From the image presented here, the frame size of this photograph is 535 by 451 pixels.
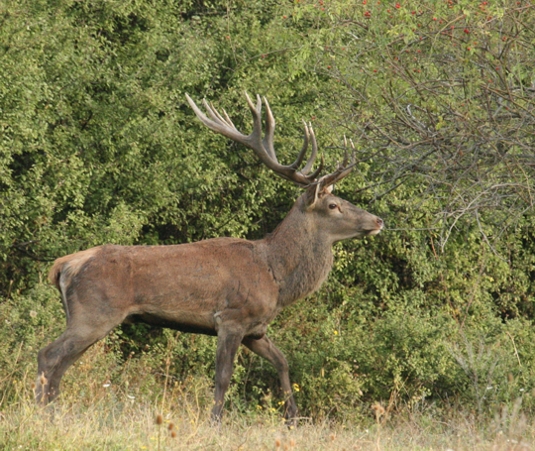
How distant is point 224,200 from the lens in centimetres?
1276

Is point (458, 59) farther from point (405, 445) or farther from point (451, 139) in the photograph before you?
point (405, 445)

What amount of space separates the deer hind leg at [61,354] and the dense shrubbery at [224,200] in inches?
30.1

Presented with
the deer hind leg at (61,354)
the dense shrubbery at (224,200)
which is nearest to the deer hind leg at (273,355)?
the dense shrubbery at (224,200)

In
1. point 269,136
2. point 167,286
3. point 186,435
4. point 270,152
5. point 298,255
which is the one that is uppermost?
point 269,136

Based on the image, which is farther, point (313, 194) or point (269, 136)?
point (269, 136)

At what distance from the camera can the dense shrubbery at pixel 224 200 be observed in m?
10.5

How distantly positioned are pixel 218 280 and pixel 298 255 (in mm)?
887

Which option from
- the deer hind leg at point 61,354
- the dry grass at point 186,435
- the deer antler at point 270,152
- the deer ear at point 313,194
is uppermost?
the deer antler at point 270,152

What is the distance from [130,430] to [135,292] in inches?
83.3

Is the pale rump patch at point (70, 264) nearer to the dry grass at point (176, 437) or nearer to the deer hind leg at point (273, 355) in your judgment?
the dry grass at point (176, 437)

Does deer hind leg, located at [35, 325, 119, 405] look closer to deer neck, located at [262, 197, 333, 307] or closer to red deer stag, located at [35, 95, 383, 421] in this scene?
red deer stag, located at [35, 95, 383, 421]

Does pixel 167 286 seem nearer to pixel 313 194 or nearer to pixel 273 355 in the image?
pixel 273 355

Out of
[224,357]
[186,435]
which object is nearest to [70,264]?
[224,357]

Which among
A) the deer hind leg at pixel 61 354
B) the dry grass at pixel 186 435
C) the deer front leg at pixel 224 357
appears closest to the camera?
the dry grass at pixel 186 435
